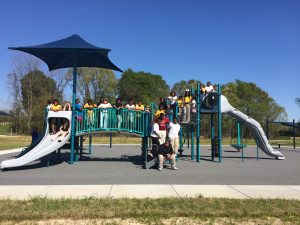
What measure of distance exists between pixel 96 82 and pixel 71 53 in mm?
40380

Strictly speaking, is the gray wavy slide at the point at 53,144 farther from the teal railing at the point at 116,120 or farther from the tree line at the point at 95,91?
the tree line at the point at 95,91

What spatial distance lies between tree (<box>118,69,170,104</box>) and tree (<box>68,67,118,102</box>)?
2.76 m

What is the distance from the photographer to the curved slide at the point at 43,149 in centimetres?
1120

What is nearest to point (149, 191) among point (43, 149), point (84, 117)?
point (43, 149)

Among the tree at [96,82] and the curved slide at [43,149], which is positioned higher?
the tree at [96,82]

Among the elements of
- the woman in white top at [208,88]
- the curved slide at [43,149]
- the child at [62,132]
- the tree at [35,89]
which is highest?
the tree at [35,89]

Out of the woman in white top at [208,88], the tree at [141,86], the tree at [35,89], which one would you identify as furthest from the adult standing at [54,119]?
the tree at [141,86]

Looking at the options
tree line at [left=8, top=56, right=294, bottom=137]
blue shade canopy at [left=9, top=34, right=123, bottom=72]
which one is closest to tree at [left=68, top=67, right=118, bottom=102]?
tree line at [left=8, top=56, right=294, bottom=137]

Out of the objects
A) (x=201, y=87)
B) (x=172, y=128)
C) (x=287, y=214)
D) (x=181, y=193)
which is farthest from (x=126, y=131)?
(x=287, y=214)

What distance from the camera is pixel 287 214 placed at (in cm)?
557

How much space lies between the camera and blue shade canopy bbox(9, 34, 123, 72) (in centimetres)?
1276

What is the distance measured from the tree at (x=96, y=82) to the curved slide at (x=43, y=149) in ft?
129

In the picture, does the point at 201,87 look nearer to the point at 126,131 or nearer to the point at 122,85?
the point at 126,131

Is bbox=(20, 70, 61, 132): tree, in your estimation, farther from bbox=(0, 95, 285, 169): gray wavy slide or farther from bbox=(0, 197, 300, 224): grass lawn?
bbox=(0, 197, 300, 224): grass lawn
